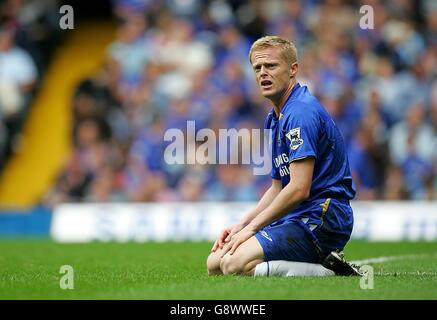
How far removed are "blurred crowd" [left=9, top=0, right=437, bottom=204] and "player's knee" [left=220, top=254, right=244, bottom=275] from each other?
28.6 feet

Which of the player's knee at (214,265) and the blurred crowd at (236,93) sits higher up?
the blurred crowd at (236,93)

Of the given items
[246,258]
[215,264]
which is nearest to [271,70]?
[246,258]

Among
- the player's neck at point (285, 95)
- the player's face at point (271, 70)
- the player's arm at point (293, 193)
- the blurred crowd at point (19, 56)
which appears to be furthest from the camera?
the blurred crowd at point (19, 56)

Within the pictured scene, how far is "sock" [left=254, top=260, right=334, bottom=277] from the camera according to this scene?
7801 mm

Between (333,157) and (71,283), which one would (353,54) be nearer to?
(333,157)

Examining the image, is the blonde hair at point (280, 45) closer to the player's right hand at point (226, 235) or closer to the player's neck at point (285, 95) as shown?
the player's neck at point (285, 95)

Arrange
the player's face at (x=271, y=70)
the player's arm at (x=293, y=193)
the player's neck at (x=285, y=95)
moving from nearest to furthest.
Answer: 1. the player's arm at (x=293, y=193)
2. the player's face at (x=271, y=70)
3. the player's neck at (x=285, y=95)

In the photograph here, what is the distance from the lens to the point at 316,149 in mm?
7836

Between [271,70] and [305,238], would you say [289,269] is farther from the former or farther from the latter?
[271,70]

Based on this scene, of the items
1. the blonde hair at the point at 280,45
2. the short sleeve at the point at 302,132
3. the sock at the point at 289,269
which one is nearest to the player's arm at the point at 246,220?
the sock at the point at 289,269

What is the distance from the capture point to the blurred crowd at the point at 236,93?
55.3ft

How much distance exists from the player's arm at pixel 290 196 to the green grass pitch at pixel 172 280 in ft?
1.47

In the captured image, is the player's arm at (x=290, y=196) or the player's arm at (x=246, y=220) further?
the player's arm at (x=246, y=220)

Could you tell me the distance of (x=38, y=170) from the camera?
2062 cm
